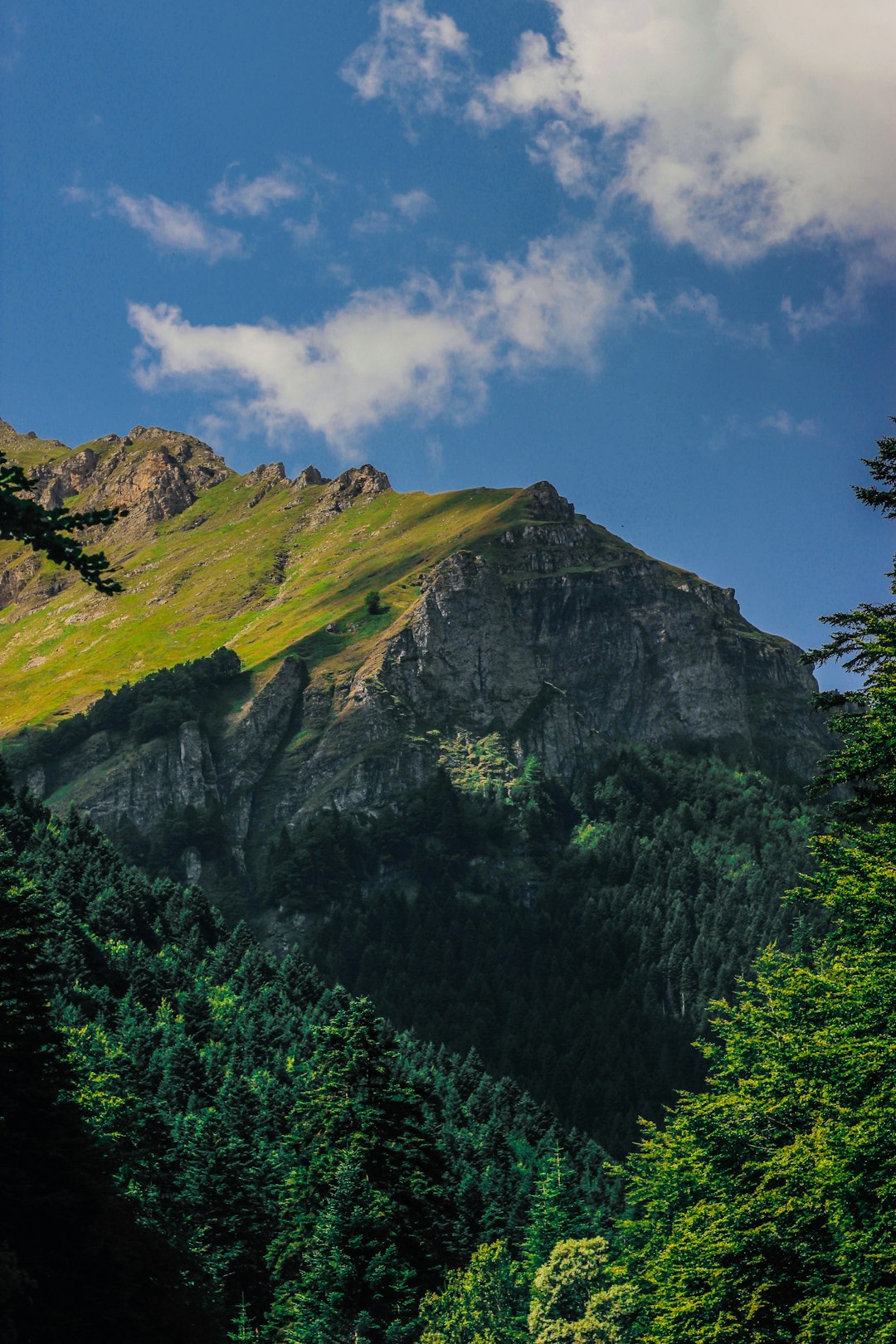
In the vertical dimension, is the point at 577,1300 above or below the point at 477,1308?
above

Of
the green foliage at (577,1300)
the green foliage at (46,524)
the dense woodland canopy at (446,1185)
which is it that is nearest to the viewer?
the green foliage at (46,524)

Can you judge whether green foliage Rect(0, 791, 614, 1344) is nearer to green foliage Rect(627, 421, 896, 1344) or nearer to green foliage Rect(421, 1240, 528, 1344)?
green foliage Rect(421, 1240, 528, 1344)

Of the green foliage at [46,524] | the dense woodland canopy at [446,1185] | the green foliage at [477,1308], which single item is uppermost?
the green foliage at [46,524]

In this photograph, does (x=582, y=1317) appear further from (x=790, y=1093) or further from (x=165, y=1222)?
(x=790, y=1093)

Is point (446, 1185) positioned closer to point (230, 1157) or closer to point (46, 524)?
point (230, 1157)

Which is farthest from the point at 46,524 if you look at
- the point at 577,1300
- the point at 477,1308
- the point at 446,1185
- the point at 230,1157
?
the point at 577,1300

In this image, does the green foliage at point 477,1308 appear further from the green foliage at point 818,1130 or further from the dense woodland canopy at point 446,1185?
the green foliage at point 818,1130

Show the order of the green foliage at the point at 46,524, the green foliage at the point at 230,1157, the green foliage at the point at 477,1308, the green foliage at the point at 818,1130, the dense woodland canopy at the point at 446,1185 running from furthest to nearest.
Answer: the green foliage at the point at 477,1308 → the green foliage at the point at 230,1157 → the dense woodland canopy at the point at 446,1185 → the green foliage at the point at 818,1130 → the green foliage at the point at 46,524

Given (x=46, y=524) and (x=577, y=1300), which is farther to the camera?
(x=577, y=1300)

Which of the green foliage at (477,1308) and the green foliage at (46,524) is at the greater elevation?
the green foliage at (46,524)

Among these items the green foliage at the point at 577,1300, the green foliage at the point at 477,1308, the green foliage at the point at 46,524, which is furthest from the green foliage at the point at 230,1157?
the green foliage at the point at 46,524

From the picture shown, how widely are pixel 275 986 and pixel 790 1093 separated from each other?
375 feet

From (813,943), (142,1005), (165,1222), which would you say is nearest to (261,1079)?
(142,1005)

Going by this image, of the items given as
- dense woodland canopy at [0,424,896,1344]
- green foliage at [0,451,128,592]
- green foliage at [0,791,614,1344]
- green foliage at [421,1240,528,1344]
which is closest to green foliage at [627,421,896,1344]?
dense woodland canopy at [0,424,896,1344]
